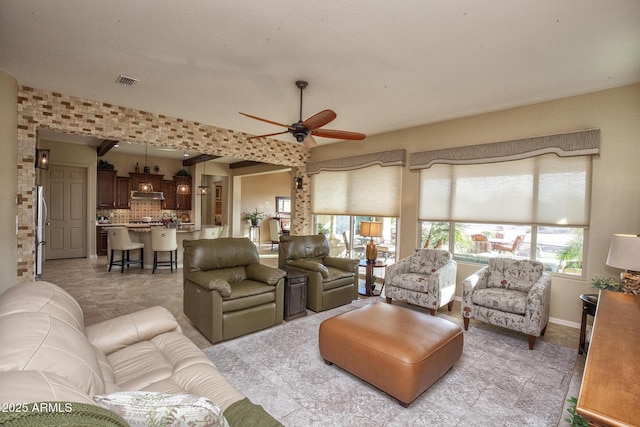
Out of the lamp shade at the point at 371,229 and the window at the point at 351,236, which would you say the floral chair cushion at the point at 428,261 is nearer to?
the lamp shade at the point at 371,229

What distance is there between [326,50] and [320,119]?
0.62 metres

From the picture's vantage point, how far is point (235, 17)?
2400 mm

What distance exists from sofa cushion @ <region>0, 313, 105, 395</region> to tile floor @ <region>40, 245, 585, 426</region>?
1.98m

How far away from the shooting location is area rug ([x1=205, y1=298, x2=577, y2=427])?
214 centimetres

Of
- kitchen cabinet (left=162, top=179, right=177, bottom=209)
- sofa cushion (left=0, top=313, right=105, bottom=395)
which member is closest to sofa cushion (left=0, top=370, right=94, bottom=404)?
sofa cushion (left=0, top=313, right=105, bottom=395)

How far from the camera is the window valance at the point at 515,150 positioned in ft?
12.0

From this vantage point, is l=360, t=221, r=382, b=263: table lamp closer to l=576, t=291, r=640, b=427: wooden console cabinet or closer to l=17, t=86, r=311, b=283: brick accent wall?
l=17, t=86, r=311, b=283: brick accent wall

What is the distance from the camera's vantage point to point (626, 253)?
2.76 metres

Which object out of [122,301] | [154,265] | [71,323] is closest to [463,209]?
[71,323]

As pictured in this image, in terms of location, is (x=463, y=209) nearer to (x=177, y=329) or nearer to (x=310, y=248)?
(x=310, y=248)

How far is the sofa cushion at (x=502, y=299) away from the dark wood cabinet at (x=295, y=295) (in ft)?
6.74

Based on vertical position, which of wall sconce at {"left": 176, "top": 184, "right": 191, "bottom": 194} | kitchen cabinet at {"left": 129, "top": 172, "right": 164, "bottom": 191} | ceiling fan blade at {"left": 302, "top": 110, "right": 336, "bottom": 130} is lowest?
wall sconce at {"left": 176, "top": 184, "right": 191, "bottom": 194}

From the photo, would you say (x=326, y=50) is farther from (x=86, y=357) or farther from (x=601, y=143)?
(x=601, y=143)

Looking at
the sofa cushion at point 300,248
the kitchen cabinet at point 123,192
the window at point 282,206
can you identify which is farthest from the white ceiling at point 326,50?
the window at point 282,206
